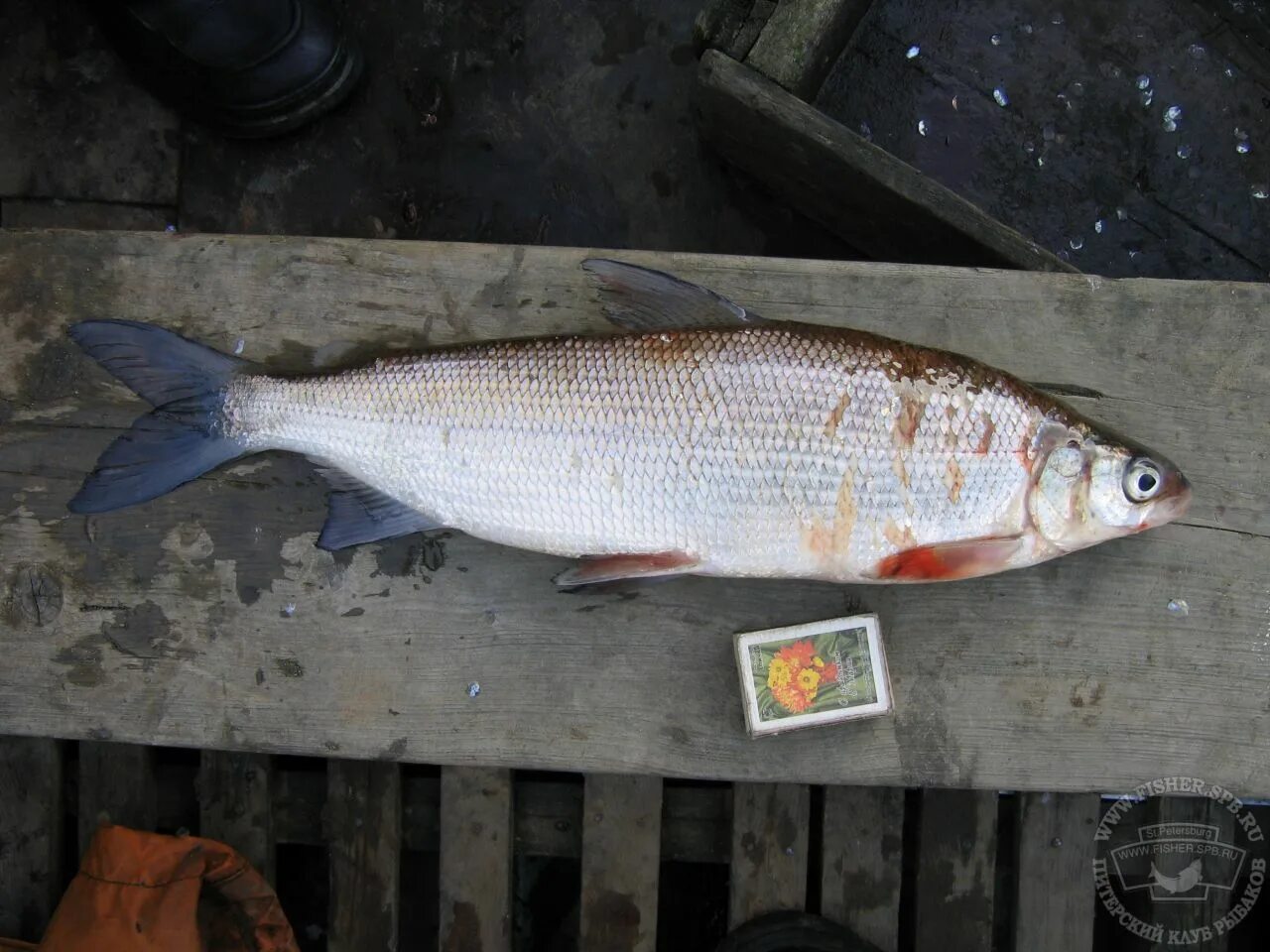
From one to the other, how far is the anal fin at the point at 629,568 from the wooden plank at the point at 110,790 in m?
1.58

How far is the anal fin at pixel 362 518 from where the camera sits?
7.55 ft

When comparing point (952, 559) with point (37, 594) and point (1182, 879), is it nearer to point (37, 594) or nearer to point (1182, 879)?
point (1182, 879)

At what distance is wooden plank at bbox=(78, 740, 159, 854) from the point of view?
2566 mm

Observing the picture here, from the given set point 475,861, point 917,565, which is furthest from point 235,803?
point 917,565

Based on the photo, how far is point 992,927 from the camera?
8.43ft

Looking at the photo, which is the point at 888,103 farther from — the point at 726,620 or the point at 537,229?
the point at 726,620

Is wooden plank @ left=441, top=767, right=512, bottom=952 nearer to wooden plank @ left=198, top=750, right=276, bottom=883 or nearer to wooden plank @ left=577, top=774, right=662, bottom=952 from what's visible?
wooden plank @ left=577, top=774, right=662, bottom=952

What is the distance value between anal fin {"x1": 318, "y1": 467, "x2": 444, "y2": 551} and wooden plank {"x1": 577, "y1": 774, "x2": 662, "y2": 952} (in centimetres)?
97

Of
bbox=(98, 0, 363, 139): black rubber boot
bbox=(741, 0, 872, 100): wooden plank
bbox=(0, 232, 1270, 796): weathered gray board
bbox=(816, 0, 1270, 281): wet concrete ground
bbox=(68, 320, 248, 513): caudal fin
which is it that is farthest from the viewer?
bbox=(816, 0, 1270, 281): wet concrete ground

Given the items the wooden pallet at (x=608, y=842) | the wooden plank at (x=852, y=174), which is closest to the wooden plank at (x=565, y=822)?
the wooden pallet at (x=608, y=842)

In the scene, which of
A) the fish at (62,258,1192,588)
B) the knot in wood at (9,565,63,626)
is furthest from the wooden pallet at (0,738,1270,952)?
the fish at (62,258,1192,588)

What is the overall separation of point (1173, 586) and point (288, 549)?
272 centimetres

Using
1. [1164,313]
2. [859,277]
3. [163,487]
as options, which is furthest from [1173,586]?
[163,487]

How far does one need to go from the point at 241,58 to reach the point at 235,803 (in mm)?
2656
